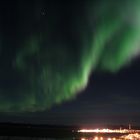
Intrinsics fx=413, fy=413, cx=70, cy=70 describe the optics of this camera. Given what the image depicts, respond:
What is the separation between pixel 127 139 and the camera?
12862 cm

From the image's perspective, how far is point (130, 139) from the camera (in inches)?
5025

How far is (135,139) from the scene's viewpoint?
12619 centimetres

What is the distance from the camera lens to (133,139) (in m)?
127

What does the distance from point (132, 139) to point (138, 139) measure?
2251 millimetres

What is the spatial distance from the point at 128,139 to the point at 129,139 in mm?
350

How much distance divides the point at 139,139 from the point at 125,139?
554 cm

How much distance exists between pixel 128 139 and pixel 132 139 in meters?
1.51

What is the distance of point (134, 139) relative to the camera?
127m

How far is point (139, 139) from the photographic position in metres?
127

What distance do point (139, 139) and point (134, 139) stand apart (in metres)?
1.79

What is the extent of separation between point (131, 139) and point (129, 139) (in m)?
0.67

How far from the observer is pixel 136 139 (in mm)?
125938

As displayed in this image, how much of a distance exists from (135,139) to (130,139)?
1965 mm

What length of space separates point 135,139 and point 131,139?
1.64 meters
